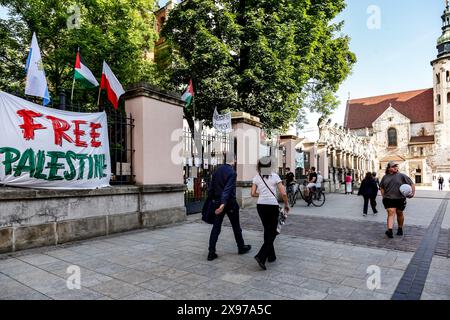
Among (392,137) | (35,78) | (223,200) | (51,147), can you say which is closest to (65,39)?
(35,78)

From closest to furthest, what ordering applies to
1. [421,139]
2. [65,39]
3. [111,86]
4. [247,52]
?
1. [111,86]
2. [65,39]
3. [247,52]
4. [421,139]

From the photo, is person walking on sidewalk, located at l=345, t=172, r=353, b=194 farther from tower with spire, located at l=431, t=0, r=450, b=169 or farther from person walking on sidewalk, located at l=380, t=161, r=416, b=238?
tower with spire, located at l=431, t=0, r=450, b=169

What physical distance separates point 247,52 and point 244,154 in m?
6.59

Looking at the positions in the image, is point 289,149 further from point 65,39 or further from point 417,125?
point 417,125

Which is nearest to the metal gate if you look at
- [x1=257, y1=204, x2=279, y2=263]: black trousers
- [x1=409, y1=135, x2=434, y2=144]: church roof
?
[x1=257, y1=204, x2=279, y2=263]: black trousers

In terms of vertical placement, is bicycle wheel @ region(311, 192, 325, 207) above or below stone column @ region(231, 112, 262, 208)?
below

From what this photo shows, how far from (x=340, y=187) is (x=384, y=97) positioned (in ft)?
193

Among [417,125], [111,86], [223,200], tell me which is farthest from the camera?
[417,125]

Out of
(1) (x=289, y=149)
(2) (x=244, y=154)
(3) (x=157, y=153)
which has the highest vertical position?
(1) (x=289, y=149)

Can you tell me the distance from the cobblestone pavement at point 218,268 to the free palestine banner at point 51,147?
1329mm

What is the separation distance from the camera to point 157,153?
25.5ft

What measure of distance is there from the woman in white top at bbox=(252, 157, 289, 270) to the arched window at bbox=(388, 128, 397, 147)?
222ft

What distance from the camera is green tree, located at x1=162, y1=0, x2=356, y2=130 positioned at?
14.6 metres
